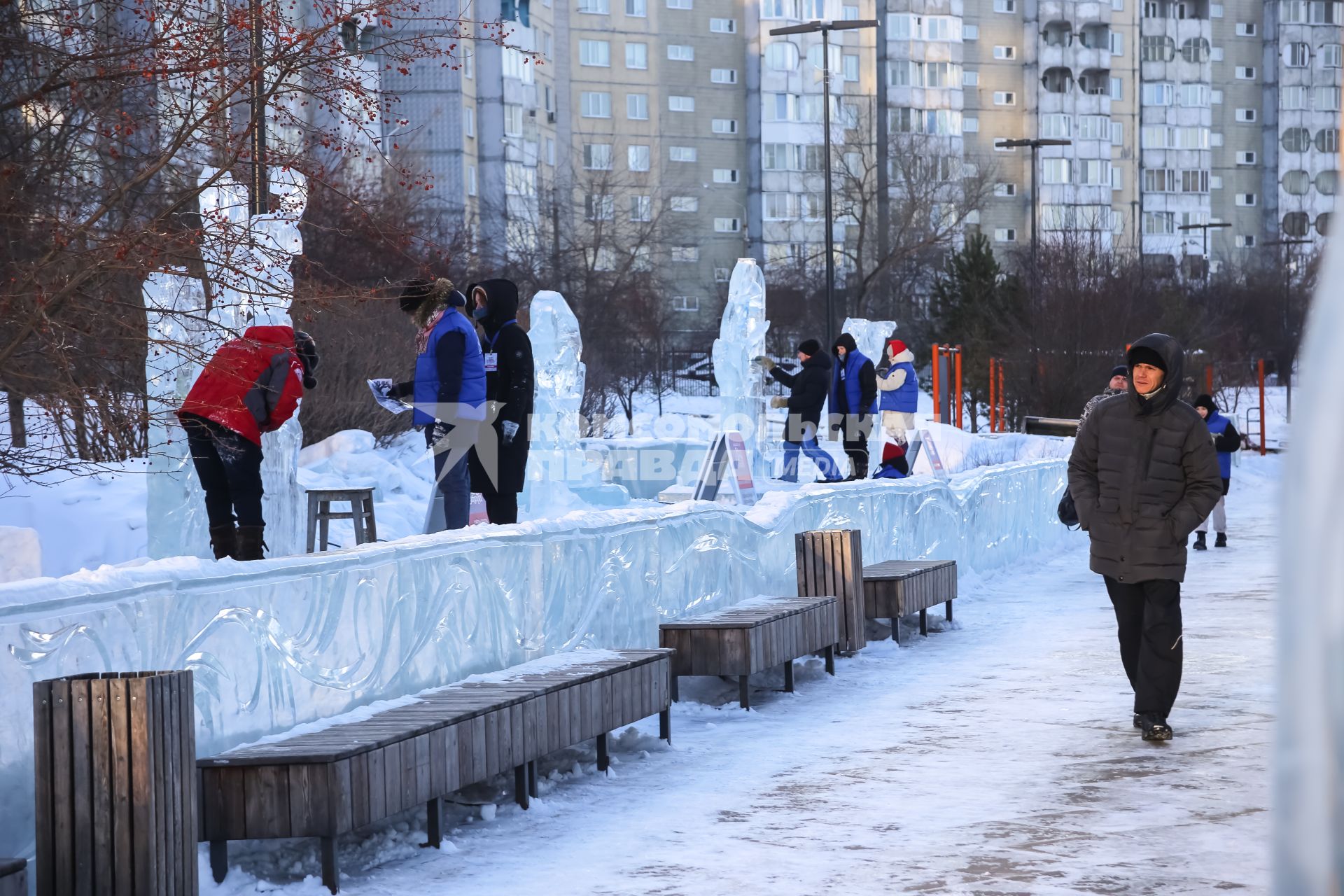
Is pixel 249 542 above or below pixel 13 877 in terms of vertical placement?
above

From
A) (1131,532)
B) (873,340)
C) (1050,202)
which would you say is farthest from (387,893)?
(1050,202)

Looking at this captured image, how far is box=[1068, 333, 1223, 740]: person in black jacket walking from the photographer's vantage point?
8.26m

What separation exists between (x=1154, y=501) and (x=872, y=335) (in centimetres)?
2208

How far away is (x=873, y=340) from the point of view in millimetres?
30234

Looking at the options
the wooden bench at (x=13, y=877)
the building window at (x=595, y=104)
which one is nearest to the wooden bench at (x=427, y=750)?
the wooden bench at (x=13, y=877)

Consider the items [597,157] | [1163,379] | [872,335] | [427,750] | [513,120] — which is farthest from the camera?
[597,157]

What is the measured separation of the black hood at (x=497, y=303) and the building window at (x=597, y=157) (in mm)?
64347

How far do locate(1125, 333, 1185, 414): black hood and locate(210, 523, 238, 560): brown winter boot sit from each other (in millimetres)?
4765

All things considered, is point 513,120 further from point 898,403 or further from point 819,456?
point 819,456

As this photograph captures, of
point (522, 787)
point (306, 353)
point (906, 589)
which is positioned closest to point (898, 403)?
point (906, 589)

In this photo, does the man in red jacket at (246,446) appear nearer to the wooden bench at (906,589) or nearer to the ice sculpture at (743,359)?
the wooden bench at (906,589)

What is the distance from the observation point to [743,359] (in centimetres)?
2544

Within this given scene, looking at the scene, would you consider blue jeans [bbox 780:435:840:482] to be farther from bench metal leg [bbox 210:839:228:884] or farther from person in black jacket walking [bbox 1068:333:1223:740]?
bench metal leg [bbox 210:839:228:884]

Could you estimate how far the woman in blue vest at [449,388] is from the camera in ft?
36.1
